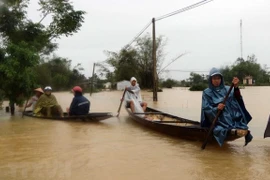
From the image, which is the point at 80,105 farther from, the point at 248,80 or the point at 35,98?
the point at 248,80

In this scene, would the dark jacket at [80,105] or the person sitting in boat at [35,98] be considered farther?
the person sitting in boat at [35,98]

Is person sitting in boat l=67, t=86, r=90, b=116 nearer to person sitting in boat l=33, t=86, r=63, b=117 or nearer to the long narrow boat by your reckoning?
person sitting in boat l=33, t=86, r=63, b=117

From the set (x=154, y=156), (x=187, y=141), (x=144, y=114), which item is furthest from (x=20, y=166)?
(x=144, y=114)

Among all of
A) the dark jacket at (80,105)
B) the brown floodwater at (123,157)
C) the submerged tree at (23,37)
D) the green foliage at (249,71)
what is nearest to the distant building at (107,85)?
the green foliage at (249,71)

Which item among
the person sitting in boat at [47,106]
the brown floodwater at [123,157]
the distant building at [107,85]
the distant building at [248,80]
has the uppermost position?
the distant building at [248,80]

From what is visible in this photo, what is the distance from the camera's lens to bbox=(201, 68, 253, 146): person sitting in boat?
18.6 feet

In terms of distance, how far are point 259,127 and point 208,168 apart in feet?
15.0

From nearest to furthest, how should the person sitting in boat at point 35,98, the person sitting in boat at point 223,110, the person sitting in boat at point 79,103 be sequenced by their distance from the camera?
the person sitting in boat at point 223,110
the person sitting in boat at point 79,103
the person sitting in boat at point 35,98

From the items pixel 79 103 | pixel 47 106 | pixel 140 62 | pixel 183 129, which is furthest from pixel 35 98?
pixel 140 62

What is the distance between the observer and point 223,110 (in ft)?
19.2

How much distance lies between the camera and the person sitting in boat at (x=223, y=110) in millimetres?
5684

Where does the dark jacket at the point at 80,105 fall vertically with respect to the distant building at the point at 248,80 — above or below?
below

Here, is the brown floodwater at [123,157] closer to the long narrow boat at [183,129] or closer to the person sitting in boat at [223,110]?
the long narrow boat at [183,129]

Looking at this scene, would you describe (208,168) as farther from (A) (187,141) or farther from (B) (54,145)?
(B) (54,145)
